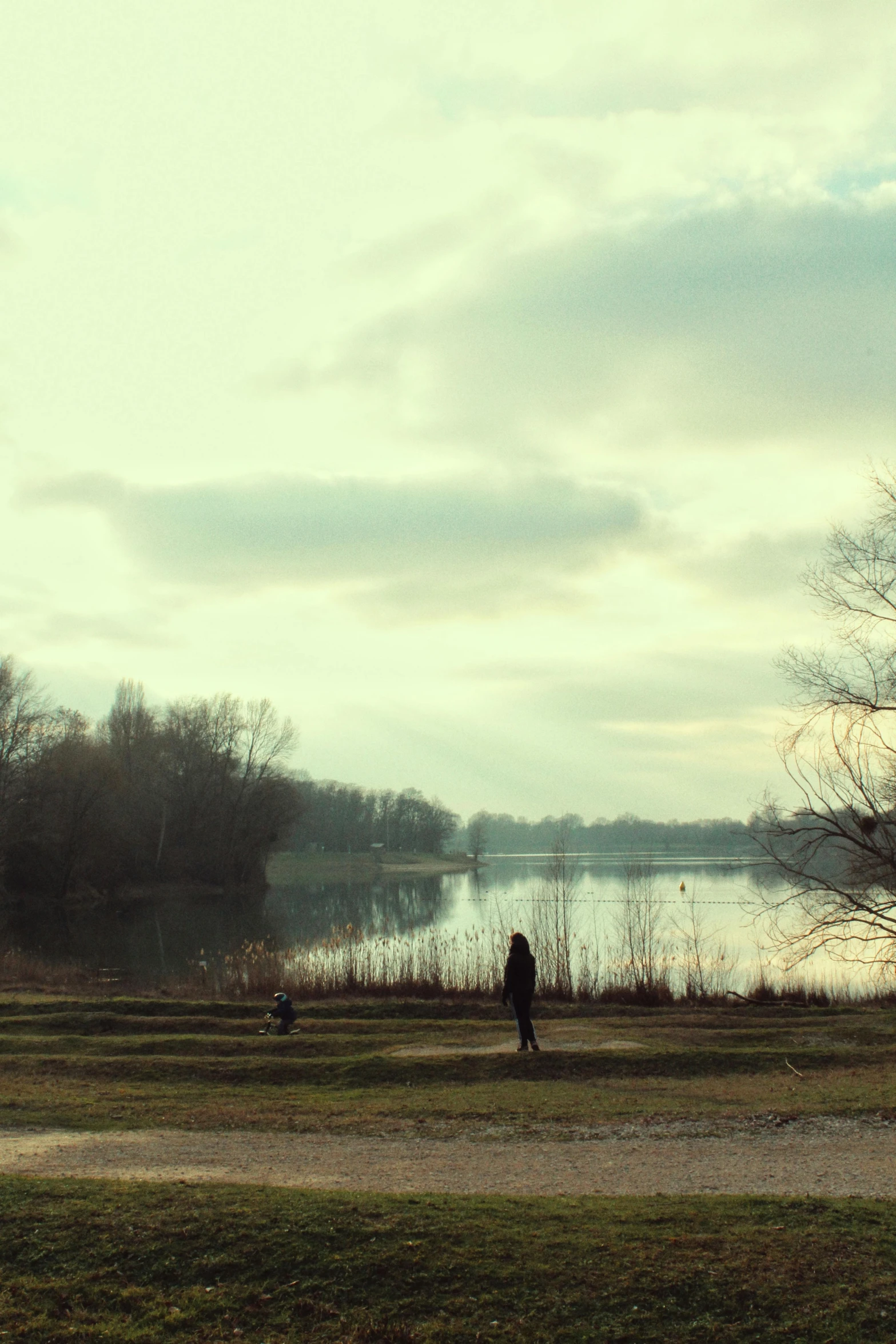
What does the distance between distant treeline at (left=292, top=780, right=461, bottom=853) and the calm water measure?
5546 cm

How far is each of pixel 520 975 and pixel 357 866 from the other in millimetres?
109320

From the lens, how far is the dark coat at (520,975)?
15.3m

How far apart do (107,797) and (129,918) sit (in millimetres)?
16365

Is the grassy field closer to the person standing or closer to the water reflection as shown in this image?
the person standing

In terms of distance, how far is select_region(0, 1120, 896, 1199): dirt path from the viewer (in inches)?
332

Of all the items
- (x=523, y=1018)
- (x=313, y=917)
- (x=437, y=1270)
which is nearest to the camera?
(x=437, y=1270)

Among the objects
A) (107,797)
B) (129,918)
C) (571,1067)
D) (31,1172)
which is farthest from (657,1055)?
(107,797)

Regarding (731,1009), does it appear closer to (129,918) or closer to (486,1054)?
(486,1054)

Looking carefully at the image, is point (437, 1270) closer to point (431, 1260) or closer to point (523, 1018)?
point (431, 1260)

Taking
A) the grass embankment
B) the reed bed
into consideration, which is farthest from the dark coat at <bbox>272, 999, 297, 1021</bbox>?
the reed bed

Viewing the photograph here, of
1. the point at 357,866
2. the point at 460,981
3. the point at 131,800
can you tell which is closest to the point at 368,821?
the point at 357,866

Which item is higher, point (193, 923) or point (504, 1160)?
point (504, 1160)

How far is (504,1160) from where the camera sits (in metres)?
9.44

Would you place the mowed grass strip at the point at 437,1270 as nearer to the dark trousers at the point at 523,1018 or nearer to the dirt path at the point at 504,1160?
the dirt path at the point at 504,1160
